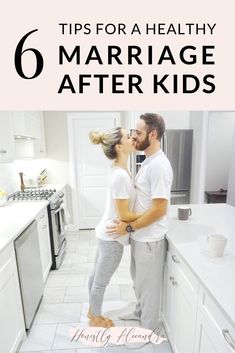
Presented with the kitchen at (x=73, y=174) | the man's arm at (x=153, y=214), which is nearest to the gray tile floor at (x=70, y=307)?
the kitchen at (x=73, y=174)

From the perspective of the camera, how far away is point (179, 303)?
1.33m

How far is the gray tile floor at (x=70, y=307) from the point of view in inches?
65.1

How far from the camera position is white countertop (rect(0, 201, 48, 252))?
1.53 m

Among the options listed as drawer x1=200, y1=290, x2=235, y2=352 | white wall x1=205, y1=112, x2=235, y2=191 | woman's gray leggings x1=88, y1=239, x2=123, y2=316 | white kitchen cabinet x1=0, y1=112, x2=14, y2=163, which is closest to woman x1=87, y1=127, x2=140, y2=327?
woman's gray leggings x1=88, y1=239, x2=123, y2=316

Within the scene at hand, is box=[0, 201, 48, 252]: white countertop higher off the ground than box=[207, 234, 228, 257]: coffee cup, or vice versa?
box=[207, 234, 228, 257]: coffee cup

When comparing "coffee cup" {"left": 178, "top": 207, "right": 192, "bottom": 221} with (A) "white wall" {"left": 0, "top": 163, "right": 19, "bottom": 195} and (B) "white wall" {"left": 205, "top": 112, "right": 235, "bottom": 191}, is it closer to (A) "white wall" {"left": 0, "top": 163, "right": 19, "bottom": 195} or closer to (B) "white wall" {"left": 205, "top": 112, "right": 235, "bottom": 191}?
(A) "white wall" {"left": 0, "top": 163, "right": 19, "bottom": 195}

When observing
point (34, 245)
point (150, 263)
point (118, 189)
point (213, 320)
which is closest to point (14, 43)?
point (118, 189)

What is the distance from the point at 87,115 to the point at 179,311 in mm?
3055

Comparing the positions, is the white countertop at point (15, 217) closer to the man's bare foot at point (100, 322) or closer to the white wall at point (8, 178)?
the white wall at point (8, 178)

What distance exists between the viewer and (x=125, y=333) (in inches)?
69.0

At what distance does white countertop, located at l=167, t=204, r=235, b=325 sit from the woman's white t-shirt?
0.36 meters

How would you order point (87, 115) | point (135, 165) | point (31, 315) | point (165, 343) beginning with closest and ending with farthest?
point (165, 343), point (31, 315), point (135, 165), point (87, 115)

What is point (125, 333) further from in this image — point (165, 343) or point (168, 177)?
point (168, 177)

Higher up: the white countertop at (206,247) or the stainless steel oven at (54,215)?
the white countertop at (206,247)
